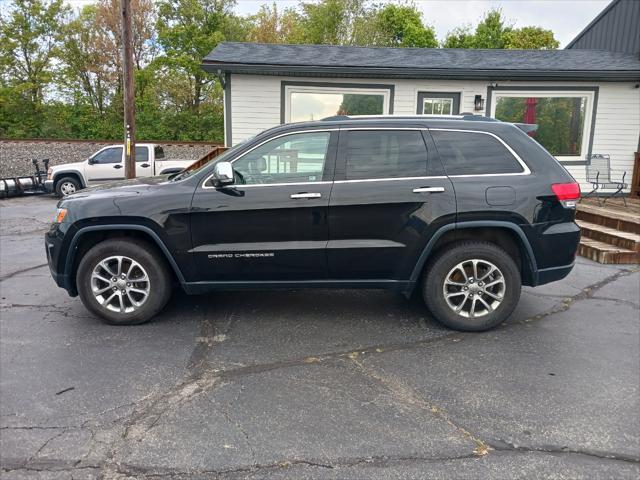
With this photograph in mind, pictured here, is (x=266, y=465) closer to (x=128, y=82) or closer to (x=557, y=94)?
(x=128, y=82)

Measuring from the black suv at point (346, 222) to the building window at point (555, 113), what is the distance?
8415 mm

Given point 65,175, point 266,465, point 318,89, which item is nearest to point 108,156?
point 65,175

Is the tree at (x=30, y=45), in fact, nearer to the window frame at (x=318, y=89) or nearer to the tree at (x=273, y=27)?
the tree at (x=273, y=27)

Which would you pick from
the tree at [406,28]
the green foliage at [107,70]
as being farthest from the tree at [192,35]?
the tree at [406,28]

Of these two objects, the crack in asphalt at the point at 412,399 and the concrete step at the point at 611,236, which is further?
the concrete step at the point at 611,236

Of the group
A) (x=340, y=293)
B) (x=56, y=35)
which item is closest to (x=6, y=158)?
(x=56, y=35)

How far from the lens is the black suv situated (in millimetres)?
4039

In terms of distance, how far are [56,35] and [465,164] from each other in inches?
1187

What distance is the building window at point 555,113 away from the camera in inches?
461

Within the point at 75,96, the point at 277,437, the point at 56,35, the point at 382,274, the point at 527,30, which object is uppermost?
the point at 527,30

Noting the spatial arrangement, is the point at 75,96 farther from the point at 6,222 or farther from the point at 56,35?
the point at 6,222

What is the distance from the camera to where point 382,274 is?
4.18m

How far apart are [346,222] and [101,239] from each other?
7.32 feet

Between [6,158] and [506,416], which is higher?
[6,158]
